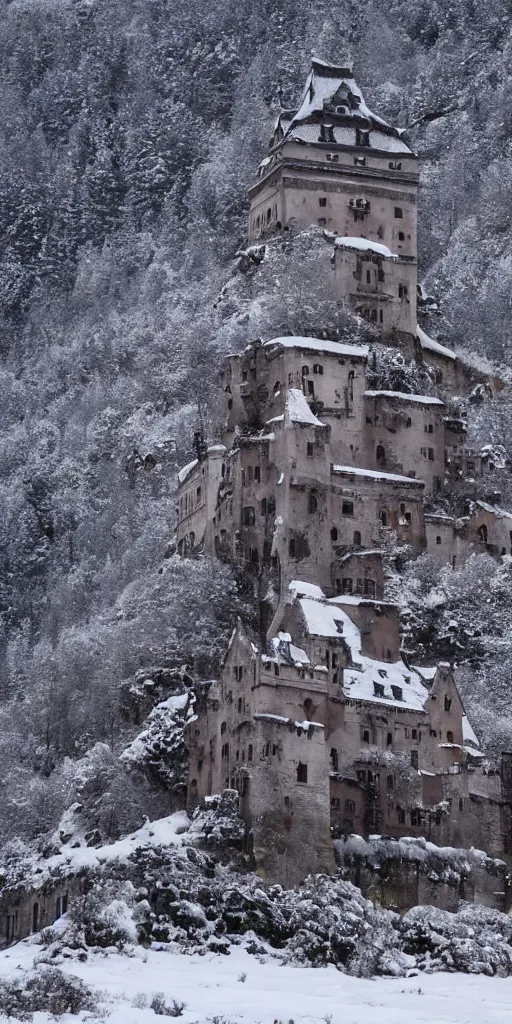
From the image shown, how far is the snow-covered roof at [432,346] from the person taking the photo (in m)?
166

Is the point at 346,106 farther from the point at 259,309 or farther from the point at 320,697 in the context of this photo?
the point at 320,697

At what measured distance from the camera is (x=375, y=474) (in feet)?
478

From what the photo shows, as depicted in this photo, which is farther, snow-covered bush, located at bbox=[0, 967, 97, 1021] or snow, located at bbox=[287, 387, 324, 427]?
snow, located at bbox=[287, 387, 324, 427]

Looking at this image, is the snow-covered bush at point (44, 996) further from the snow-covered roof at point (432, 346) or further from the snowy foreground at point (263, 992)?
the snow-covered roof at point (432, 346)

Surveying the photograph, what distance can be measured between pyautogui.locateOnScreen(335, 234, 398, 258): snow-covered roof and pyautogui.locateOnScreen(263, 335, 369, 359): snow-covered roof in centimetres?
1304

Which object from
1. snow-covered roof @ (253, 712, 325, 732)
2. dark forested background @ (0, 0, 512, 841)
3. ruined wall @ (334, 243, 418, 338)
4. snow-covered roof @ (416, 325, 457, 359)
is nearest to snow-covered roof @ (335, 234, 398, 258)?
ruined wall @ (334, 243, 418, 338)

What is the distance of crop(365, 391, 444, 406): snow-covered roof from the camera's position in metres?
151

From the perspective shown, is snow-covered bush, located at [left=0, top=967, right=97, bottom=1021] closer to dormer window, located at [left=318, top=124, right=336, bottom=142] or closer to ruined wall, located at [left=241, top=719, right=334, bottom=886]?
ruined wall, located at [left=241, top=719, right=334, bottom=886]

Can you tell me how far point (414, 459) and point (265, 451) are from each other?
42.1 ft

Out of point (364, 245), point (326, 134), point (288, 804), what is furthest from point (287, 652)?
point (326, 134)

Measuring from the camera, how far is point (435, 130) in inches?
7854

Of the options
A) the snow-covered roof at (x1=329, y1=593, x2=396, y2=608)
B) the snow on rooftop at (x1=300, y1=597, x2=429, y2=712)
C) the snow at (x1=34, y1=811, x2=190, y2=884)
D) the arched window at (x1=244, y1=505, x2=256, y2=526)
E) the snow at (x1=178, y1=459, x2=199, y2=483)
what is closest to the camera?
the snow at (x1=34, y1=811, x2=190, y2=884)

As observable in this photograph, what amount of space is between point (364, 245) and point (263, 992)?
81925 mm

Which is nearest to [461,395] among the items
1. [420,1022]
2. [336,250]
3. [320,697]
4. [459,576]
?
[336,250]
